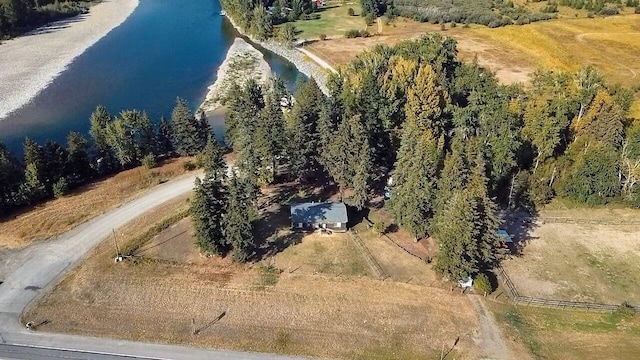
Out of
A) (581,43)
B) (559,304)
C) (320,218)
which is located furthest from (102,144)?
(581,43)

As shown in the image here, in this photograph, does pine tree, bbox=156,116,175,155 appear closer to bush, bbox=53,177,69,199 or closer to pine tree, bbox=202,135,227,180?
bush, bbox=53,177,69,199

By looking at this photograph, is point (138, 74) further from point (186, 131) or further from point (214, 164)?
point (214, 164)

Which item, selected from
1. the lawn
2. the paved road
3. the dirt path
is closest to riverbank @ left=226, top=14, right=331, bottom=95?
the paved road

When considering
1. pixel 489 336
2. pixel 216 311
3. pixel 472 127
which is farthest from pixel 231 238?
pixel 472 127

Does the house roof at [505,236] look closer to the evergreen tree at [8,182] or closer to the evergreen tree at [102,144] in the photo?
the evergreen tree at [102,144]

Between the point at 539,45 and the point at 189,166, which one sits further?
the point at 539,45

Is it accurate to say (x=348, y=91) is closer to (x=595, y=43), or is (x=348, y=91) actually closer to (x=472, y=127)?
(x=472, y=127)
